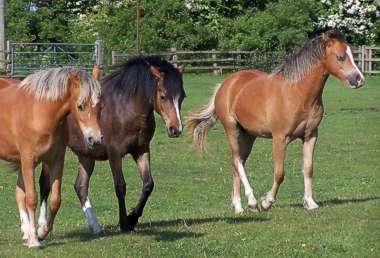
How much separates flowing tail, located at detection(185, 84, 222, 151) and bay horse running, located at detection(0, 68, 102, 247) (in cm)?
460

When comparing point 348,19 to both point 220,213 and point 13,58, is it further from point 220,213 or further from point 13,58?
point 220,213

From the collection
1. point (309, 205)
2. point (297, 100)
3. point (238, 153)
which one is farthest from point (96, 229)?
point (297, 100)

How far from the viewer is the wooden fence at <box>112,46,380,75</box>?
48.6m

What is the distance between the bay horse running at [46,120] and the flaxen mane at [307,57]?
12.4 ft

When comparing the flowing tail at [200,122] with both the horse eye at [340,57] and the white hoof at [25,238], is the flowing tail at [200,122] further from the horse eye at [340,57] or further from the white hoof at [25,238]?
the white hoof at [25,238]

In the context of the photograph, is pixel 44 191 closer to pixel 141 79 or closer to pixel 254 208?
pixel 141 79

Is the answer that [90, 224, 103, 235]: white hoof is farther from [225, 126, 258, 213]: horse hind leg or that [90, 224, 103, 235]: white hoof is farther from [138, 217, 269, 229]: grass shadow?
[225, 126, 258, 213]: horse hind leg

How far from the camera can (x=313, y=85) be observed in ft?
38.2

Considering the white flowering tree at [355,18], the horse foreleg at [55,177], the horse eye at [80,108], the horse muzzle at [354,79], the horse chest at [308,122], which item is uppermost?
the white flowering tree at [355,18]

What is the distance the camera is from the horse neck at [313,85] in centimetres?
1160

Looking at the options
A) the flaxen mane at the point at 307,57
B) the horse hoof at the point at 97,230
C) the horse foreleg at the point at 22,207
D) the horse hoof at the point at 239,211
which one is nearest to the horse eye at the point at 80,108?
the horse foreleg at the point at 22,207

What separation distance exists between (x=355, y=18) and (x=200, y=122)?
140 feet

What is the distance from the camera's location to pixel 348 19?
53.9 metres

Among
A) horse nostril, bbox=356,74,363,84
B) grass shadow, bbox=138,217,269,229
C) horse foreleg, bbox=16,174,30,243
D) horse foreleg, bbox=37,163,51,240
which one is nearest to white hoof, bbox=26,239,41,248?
horse foreleg, bbox=16,174,30,243
